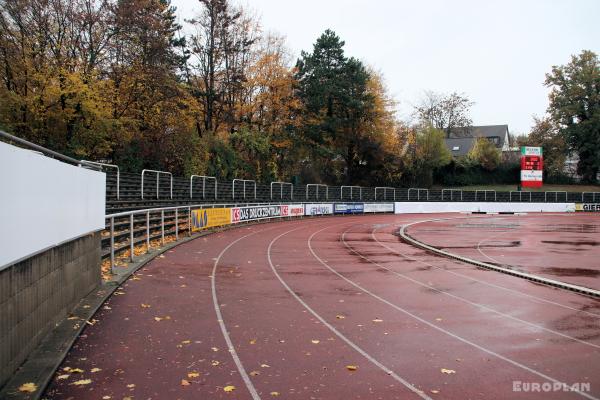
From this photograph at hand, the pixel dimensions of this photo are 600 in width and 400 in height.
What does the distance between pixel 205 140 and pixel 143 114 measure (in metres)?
6.26

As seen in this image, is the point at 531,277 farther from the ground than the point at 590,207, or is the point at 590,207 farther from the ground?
the point at 531,277

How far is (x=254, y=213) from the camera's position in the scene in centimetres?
3244

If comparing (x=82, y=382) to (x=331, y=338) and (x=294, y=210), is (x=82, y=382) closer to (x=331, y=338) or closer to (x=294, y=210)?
(x=331, y=338)

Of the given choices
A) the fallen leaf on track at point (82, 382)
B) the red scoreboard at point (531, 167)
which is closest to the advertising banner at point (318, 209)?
the red scoreboard at point (531, 167)

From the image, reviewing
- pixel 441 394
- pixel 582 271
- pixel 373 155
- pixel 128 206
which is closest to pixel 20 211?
pixel 441 394

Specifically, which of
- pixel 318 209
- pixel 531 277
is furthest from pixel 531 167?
pixel 531 277

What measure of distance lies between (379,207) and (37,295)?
4709cm

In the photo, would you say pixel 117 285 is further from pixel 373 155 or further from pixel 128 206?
pixel 373 155

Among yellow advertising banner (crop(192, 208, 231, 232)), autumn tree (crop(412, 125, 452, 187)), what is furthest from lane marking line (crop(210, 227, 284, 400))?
autumn tree (crop(412, 125, 452, 187))

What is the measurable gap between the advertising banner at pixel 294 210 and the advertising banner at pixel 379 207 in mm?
11696

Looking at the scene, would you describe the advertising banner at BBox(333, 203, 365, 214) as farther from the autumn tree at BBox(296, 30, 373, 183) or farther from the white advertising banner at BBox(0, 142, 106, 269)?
the white advertising banner at BBox(0, 142, 106, 269)

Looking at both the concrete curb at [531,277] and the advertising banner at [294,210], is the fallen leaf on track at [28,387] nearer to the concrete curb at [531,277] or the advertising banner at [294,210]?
the concrete curb at [531,277]

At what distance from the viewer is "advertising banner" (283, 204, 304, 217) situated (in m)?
38.1

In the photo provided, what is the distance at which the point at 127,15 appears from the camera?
31078mm
